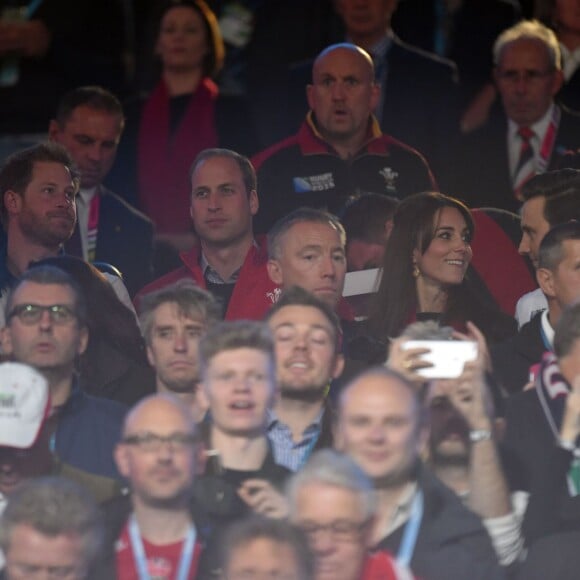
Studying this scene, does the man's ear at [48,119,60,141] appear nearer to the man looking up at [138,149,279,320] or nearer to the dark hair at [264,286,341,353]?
the man looking up at [138,149,279,320]

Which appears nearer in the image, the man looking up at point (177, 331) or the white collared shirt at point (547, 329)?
the man looking up at point (177, 331)

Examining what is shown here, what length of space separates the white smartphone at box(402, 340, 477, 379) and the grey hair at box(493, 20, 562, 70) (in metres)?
1.90

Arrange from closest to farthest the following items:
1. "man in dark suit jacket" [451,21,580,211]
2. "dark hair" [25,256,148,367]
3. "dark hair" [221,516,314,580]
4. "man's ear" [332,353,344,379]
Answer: "dark hair" [221,516,314,580] → "man's ear" [332,353,344,379] → "dark hair" [25,256,148,367] → "man in dark suit jacket" [451,21,580,211]

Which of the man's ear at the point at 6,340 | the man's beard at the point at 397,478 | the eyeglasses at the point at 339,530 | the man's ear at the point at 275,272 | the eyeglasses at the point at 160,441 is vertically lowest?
the eyeglasses at the point at 339,530

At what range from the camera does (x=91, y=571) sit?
5.82 m

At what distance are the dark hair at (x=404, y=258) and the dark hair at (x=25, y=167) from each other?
3.71ft

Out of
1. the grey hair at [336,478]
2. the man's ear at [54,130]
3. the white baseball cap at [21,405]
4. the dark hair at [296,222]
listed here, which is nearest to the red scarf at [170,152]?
the man's ear at [54,130]

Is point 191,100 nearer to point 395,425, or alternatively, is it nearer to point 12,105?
point 12,105

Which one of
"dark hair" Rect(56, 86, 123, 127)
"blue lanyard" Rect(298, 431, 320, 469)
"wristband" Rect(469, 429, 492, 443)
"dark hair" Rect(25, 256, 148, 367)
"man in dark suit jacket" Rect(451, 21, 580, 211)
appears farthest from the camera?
"man in dark suit jacket" Rect(451, 21, 580, 211)

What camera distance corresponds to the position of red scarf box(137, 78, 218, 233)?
7.86 metres

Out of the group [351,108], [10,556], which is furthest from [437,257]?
[10,556]

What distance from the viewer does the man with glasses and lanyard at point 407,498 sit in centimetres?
588

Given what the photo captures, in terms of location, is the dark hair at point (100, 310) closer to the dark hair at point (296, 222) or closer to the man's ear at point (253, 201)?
the dark hair at point (296, 222)

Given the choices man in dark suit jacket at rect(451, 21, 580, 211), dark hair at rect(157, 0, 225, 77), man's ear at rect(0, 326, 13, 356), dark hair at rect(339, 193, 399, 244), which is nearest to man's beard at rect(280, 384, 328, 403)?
man's ear at rect(0, 326, 13, 356)
